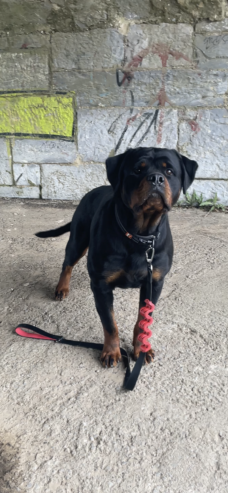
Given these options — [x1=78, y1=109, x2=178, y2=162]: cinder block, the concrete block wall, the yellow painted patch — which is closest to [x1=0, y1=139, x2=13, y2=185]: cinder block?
the concrete block wall

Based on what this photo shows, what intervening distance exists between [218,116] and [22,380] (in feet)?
12.2

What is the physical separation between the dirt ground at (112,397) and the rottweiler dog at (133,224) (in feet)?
0.73

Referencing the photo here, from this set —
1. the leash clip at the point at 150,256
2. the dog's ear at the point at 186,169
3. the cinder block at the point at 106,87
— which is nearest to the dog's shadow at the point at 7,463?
the leash clip at the point at 150,256

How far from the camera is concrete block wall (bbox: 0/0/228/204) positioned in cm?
434

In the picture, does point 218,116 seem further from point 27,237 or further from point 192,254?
point 27,237

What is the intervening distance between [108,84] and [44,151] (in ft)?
3.72

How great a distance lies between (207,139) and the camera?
461cm

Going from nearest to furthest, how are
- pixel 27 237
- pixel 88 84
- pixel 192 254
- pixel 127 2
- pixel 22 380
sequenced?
pixel 22 380 < pixel 192 254 < pixel 27 237 < pixel 127 2 < pixel 88 84

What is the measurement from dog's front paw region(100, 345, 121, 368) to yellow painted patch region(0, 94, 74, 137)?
3.32m

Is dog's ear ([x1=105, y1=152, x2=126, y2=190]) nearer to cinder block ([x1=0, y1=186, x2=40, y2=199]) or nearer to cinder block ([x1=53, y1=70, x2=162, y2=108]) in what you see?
cinder block ([x1=53, y1=70, x2=162, y2=108])

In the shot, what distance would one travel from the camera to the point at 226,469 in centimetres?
156

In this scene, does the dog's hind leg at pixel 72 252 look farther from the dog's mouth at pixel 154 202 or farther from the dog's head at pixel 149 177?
the dog's mouth at pixel 154 202

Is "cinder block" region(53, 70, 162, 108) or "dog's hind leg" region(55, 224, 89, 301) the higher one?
"cinder block" region(53, 70, 162, 108)

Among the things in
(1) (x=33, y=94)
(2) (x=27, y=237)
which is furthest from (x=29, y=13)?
(2) (x=27, y=237)
